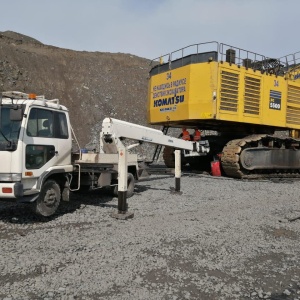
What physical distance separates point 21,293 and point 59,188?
344 cm

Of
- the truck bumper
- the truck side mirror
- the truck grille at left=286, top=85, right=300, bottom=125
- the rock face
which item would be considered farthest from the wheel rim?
the rock face

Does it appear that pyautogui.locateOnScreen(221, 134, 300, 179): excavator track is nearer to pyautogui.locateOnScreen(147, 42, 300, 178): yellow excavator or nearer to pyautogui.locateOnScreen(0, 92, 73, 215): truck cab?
pyautogui.locateOnScreen(147, 42, 300, 178): yellow excavator

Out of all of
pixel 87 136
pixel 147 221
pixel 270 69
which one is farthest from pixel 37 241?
pixel 87 136

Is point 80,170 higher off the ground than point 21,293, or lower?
higher

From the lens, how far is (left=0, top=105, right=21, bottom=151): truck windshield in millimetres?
5934

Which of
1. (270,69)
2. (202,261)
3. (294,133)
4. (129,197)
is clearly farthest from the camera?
(294,133)

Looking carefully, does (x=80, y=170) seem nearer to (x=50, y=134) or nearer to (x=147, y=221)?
(x=50, y=134)

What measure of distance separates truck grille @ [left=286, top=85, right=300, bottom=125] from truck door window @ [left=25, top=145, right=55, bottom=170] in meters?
10.7

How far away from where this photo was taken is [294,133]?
49.3 ft

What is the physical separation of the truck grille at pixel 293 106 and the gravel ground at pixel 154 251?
6817 millimetres

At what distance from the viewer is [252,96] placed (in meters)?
12.8

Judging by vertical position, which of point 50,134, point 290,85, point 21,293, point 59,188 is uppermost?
point 290,85

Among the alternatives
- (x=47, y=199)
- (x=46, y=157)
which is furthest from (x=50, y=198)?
(x=46, y=157)

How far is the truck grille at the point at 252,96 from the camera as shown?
1270cm
